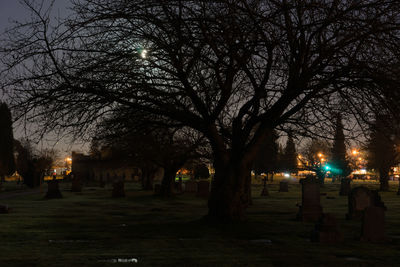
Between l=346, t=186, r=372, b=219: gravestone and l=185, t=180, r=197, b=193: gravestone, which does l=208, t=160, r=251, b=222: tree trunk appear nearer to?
l=346, t=186, r=372, b=219: gravestone

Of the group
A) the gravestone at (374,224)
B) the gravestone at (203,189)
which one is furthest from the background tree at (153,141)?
the gravestone at (374,224)

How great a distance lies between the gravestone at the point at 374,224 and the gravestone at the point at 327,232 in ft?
2.65

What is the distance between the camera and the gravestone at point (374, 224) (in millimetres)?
11945

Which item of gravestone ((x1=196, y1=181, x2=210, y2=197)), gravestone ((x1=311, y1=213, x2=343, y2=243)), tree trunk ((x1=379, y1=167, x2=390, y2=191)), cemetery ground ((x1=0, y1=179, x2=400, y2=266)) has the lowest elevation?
cemetery ground ((x1=0, y1=179, x2=400, y2=266))

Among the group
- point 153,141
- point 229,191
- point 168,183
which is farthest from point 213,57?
point 168,183

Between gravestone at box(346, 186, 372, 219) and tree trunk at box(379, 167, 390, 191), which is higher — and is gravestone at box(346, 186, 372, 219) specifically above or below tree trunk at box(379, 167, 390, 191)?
below

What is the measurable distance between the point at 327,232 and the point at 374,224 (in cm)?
132

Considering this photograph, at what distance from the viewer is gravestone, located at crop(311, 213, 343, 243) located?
1177 cm

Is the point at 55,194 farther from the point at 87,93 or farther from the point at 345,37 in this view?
the point at 345,37

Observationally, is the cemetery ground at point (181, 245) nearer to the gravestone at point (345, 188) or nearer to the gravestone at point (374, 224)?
the gravestone at point (374, 224)

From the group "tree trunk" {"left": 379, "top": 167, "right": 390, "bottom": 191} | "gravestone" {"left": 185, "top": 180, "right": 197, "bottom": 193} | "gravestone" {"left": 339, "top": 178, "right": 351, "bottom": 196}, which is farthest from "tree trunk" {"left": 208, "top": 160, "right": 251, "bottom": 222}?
"tree trunk" {"left": 379, "top": 167, "right": 390, "bottom": 191}

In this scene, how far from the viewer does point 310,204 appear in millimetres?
17938

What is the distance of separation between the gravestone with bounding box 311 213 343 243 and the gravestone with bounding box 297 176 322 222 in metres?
5.71

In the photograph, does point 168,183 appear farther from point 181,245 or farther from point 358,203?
point 181,245
